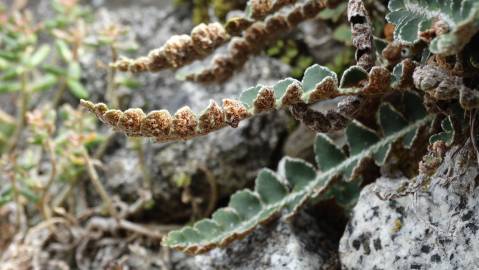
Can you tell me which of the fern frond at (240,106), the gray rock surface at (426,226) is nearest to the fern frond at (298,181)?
the gray rock surface at (426,226)

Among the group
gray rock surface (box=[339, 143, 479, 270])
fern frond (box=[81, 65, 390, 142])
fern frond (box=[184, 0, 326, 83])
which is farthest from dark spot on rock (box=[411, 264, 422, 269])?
fern frond (box=[184, 0, 326, 83])

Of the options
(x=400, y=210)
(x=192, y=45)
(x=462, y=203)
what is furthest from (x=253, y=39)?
(x=462, y=203)

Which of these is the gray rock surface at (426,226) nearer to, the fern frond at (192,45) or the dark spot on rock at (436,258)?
the dark spot on rock at (436,258)

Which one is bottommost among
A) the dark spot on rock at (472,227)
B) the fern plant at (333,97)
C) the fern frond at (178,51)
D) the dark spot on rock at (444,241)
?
Result: the dark spot on rock at (444,241)

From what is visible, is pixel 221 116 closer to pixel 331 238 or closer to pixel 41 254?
pixel 331 238

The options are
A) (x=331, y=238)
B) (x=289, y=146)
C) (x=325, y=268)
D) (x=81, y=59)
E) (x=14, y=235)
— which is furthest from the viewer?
(x=81, y=59)

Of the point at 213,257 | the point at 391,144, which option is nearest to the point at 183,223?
the point at 213,257

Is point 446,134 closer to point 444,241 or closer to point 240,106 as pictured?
point 444,241
